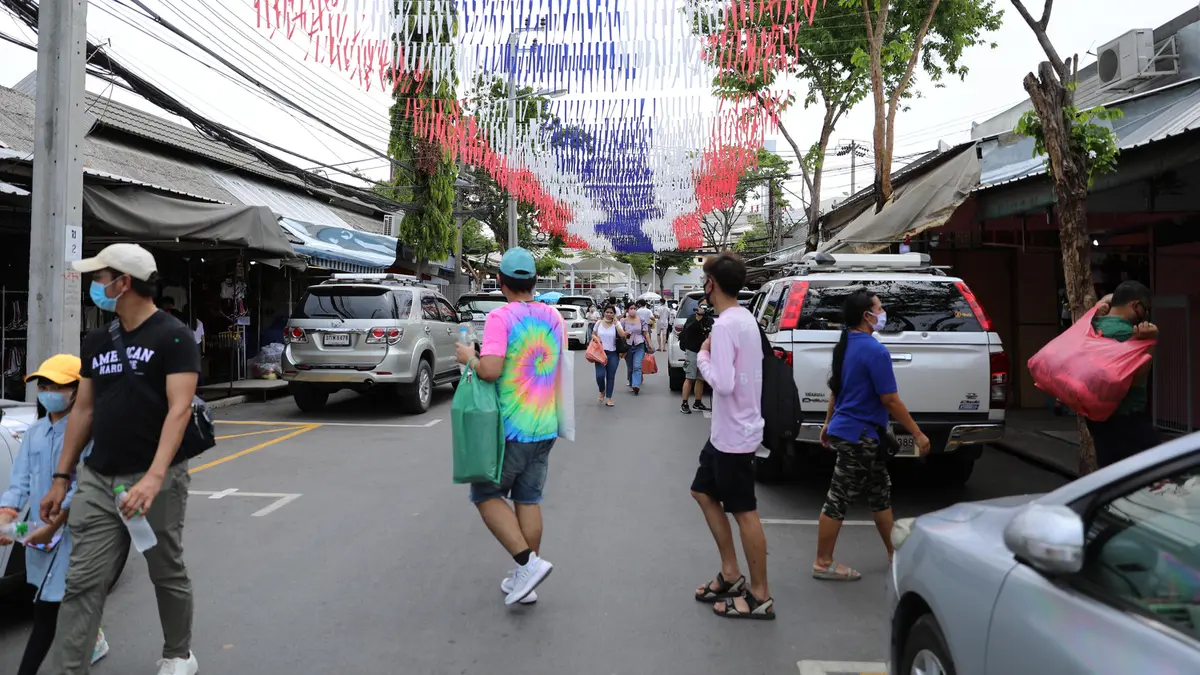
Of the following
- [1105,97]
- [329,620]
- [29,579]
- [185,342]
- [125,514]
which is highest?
[1105,97]

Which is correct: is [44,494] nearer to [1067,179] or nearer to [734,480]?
[734,480]

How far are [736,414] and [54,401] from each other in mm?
3085

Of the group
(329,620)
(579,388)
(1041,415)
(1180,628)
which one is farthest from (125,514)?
(579,388)

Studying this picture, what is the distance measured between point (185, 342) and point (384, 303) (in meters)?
9.12

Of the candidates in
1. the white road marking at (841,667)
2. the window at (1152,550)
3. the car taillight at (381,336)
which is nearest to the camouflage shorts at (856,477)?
the white road marking at (841,667)

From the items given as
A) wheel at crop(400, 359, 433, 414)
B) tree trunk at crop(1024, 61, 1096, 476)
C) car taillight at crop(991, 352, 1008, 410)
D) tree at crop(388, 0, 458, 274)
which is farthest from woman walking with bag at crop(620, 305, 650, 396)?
tree at crop(388, 0, 458, 274)

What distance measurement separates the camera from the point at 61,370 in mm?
3629

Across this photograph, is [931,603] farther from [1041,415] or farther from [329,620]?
[1041,415]

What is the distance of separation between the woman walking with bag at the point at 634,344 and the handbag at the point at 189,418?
11.5 meters

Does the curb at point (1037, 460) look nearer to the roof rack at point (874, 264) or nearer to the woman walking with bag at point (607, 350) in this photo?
the roof rack at point (874, 264)

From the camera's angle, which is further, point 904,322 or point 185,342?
point 904,322

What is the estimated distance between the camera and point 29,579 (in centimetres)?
354

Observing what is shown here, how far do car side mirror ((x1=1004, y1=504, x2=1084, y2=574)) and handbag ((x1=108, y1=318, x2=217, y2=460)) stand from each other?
2.95m

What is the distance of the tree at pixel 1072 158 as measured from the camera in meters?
6.93
